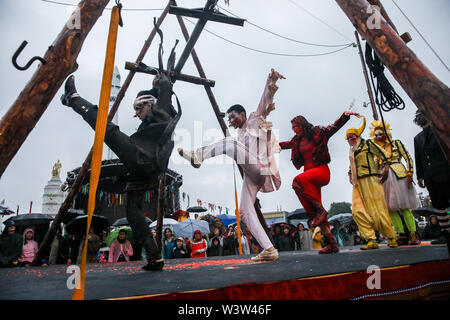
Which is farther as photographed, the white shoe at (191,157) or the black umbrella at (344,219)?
the black umbrella at (344,219)

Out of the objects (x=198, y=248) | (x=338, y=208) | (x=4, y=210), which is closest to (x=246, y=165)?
(x=198, y=248)

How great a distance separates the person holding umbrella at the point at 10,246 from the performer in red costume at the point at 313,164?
19.1ft

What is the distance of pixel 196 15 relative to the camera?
4871mm

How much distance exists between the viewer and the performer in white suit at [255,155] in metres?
3.35

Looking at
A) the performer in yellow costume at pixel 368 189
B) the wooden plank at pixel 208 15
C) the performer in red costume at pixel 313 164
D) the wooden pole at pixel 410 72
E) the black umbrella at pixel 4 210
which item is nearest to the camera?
the wooden pole at pixel 410 72

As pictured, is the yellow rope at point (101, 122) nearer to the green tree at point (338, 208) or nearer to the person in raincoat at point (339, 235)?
the person in raincoat at point (339, 235)

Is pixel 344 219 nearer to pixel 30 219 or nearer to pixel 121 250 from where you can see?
pixel 121 250

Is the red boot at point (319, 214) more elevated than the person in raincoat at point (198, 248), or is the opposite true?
the red boot at point (319, 214)

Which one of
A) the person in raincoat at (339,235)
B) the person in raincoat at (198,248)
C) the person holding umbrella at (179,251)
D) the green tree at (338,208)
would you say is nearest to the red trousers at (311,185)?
the person in raincoat at (198,248)

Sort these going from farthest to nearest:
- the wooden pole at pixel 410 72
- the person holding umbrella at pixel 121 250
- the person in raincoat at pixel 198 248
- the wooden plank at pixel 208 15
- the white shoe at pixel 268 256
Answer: the person in raincoat at pixel 198 248, the person holding umbrella at pixel 121 250, the wooden plank at pixel 208 15, the white shoe at pixel 268 256, the wooden pole at pixel 410 72

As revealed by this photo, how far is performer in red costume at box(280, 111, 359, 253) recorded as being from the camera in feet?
13.2
